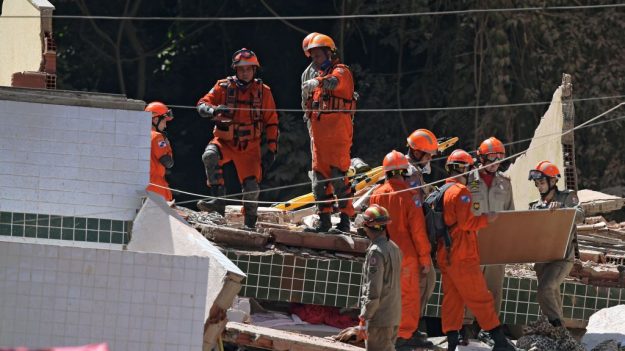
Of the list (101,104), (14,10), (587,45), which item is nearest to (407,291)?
(101,104)

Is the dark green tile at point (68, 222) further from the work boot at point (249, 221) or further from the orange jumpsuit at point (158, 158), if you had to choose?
the work boot at point (249, 221)

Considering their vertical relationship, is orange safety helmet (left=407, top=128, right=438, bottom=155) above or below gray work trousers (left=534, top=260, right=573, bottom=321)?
above

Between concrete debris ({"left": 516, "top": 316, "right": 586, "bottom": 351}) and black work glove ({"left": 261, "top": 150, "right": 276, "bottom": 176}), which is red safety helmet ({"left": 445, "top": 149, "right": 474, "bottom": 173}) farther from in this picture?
black work glove ({"left": 261, "top": 150, "right": 276, "bottom": 176})

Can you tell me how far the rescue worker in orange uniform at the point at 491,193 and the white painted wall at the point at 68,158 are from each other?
350 cm

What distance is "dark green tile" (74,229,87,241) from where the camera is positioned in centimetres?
1178

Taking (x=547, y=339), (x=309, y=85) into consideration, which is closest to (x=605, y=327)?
(x=547, y=339)

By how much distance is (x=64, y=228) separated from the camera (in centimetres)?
1184

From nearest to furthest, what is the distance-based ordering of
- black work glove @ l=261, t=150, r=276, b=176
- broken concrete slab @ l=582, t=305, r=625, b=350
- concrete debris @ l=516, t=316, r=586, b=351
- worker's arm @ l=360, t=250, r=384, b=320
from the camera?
worker's arm @ l=360, t=250, r=384, b=320
concrete debris @ l=516, t=316, r=586, b=351
broken concrete slab @ l=582, t=305, r=625, b=350
black work glove @ l=261, t=150, r=276, b=176

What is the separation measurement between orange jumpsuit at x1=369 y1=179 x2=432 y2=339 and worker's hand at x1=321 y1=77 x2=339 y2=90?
1.51 m

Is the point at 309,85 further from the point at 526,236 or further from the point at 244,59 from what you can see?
the point at 526,236

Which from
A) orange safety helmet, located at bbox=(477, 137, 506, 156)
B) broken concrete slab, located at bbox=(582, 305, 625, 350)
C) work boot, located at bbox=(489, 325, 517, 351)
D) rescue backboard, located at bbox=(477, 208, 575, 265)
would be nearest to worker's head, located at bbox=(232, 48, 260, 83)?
orange safety helmet, located at bbox=(477, 137, 506, 156)

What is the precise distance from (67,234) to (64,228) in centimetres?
5

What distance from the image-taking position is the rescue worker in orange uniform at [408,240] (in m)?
13.1

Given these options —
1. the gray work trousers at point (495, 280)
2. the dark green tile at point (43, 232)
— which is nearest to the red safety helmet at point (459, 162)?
the gray work trousers at point (495, 280)
